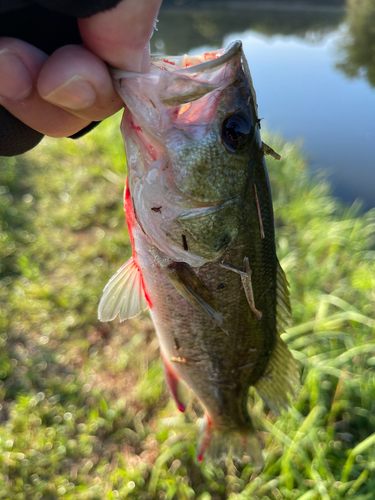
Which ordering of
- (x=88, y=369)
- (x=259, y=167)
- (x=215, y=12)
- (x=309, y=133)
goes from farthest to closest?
(x=215, y=12)
(x=309, y=133)
(x=88, y=369)
(x=259, y=167)

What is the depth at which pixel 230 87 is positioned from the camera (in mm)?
1146

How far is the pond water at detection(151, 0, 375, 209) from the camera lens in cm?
738

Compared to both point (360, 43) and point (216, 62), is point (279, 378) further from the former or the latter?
point (360, 43)

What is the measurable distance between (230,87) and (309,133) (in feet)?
25.6

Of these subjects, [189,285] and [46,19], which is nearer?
[46,19]

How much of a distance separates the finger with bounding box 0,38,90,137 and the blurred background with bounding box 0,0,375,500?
1.97m

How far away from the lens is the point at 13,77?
1.10 metres

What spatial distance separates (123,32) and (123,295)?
1.00 m

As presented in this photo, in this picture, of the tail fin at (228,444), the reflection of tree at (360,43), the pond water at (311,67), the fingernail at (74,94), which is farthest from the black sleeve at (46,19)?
the reflection of tree at (360,43)

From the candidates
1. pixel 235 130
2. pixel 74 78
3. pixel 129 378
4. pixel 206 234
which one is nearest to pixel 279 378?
pixel 206 234

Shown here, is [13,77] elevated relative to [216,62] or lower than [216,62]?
elevated

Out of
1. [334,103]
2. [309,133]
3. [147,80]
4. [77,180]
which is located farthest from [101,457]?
[334,103]

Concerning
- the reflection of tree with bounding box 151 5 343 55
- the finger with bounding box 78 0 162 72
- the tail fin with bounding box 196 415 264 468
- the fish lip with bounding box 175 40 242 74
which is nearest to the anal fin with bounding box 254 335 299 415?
the tail fin with bounding box 196 415 264 468

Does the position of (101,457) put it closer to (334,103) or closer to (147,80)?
(147,80)
